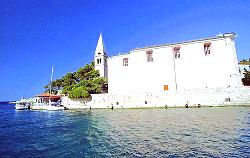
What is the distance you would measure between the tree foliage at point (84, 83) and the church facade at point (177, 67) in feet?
11.1

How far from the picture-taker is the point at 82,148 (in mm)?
12672

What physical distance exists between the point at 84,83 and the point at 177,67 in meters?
20.1

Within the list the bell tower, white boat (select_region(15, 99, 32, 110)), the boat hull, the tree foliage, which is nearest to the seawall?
the tree foliage

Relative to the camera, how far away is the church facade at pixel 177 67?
39.8 meters

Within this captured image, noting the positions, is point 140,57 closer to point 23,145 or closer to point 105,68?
point 105,68

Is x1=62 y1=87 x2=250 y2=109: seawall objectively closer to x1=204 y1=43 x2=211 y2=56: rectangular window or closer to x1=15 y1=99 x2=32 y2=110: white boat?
x1=204 y1=43 x2=211 y2=56: rectangular window

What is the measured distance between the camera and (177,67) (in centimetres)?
4272

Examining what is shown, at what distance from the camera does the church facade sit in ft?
130

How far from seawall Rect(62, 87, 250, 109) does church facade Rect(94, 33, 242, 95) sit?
2234 mm

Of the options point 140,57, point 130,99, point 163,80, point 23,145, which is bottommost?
point 23,145

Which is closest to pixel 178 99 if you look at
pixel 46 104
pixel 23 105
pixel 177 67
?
pixel 177 67

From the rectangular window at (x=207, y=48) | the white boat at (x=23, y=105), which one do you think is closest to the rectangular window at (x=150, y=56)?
the rectangular window at (x=207, y=48)

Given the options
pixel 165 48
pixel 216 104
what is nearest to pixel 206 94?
pixel 216 104

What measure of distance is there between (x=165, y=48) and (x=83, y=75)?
21.2 meters
